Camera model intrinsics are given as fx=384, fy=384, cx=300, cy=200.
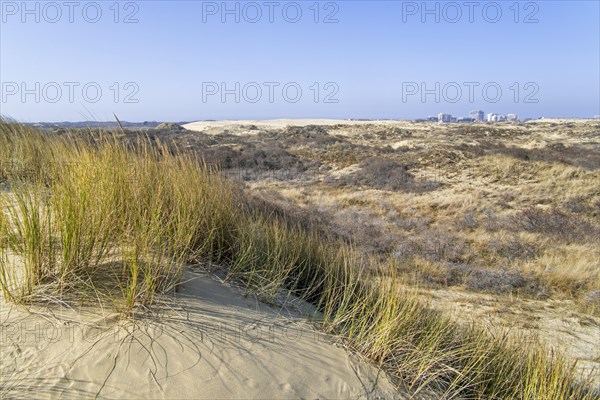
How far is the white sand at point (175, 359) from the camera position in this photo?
6.66ft

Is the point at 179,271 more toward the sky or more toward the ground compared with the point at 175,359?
more toward the sky

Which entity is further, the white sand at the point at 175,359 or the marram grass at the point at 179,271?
the marram grass at the point at 179,271

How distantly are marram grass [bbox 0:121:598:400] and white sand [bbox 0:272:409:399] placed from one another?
180 mm

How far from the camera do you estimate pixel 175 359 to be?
2.24 metres

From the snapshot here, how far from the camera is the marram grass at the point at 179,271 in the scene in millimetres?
2605

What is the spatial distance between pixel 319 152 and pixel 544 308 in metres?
19.8

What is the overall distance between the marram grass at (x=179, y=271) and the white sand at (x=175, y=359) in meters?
0.18

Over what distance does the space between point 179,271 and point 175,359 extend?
0.77m

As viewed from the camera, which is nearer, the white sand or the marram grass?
the white sand

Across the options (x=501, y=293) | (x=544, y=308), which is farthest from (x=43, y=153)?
(x=544, y=308)

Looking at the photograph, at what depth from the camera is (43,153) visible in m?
5.67

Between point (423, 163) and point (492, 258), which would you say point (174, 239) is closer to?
point (492, 258)

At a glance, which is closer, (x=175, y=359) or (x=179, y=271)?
(x=175, y=359)

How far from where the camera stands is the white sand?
203cm
